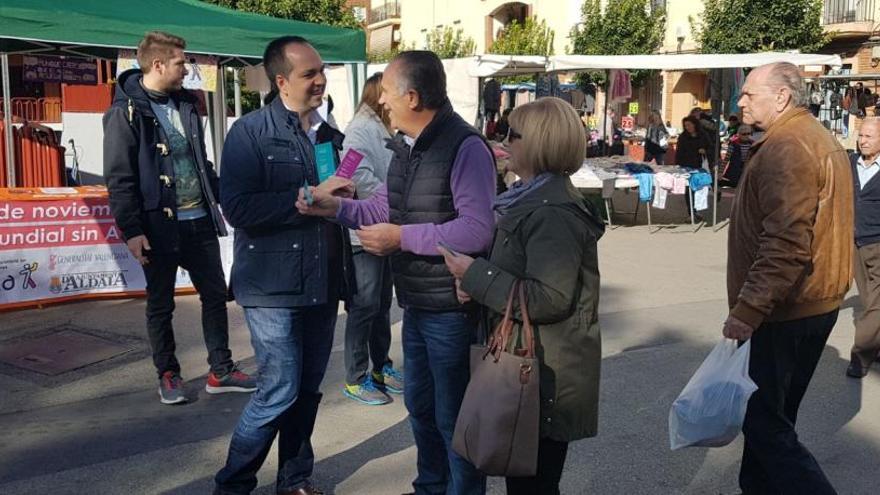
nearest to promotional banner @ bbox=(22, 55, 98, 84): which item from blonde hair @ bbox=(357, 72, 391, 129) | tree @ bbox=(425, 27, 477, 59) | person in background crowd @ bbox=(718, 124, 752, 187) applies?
blonde hair @ bbox=(357, 72, 391, 129)

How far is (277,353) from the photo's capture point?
3406 mm

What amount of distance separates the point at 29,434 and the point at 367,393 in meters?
1.77

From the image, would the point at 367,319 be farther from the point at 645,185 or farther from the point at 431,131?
the point at 645,185

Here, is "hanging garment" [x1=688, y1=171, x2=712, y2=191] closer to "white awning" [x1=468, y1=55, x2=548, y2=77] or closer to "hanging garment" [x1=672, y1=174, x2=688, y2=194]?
"hanging garment" [x1=672, y1=174, x2=688, y2=194]

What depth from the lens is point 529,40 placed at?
37.2 m

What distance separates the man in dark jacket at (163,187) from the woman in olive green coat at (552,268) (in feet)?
8.10

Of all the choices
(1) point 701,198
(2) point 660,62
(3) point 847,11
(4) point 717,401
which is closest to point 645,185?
(1) point 701,198

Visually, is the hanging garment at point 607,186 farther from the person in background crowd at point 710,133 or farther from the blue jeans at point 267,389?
the blue jeans at point 267,389

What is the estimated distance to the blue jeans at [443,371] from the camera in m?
3.05

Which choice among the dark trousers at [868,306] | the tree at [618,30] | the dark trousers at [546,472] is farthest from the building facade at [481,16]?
the dark trousers at [546,472]

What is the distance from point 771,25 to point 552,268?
82.5 feet

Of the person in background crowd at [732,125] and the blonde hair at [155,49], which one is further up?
the blonde hair at [155,49]

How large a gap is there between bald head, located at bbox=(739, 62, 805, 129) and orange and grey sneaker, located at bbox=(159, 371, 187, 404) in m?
3.39

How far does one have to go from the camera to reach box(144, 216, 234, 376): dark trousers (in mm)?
4898
